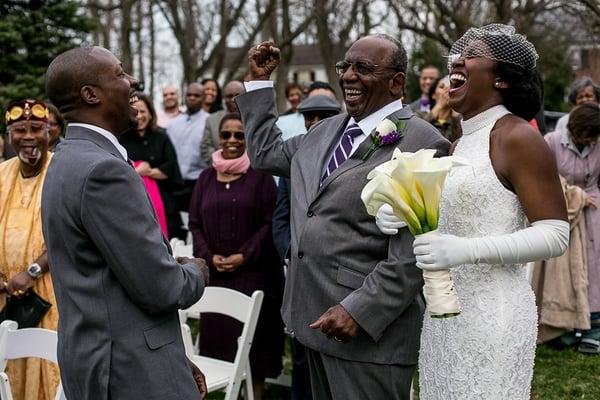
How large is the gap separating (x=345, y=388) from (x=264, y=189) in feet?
9.28

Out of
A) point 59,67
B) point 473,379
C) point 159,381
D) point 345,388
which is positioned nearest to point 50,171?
point 59,67

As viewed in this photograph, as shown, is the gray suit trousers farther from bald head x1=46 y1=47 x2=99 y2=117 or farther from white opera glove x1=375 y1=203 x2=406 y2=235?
bald head x1=46 y1=47 x2=99 y2=117

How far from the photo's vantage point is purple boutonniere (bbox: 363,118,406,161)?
340 centimetres

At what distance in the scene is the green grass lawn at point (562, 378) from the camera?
6.04 metres

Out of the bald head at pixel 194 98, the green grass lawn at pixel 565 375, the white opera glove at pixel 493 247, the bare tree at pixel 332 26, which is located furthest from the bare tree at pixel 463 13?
the white opera glove at pixel 493 247

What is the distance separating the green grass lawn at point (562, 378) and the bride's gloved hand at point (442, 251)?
3.47 meters

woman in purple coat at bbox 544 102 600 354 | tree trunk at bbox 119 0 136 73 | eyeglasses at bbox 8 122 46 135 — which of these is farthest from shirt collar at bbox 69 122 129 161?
tree trunk at bbox 119 0 136 73

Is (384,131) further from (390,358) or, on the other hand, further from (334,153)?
(390,358)

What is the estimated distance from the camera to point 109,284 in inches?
110

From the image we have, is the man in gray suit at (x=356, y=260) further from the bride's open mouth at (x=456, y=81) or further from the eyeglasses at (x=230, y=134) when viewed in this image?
the eyeglasses at (x=230, y=134)

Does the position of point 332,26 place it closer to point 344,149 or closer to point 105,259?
point 344,149

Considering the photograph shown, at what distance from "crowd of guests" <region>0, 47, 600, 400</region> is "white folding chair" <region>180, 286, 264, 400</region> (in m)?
0.39

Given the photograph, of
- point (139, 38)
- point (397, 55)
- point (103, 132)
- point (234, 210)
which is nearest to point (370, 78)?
point (397, 55)

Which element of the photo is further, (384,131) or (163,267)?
(384,131)
